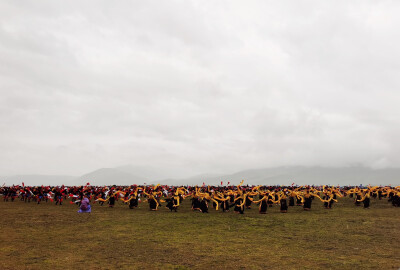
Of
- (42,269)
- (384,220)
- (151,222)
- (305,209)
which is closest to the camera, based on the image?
(42,269)

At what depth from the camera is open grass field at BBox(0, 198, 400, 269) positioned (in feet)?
31.4

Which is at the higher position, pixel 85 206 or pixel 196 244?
pixel 85 206

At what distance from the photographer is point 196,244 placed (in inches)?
485

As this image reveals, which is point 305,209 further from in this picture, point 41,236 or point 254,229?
point 41,236

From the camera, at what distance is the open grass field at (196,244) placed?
31.4ft

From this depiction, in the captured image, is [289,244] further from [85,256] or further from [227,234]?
[85,256]

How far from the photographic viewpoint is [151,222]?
1833cm

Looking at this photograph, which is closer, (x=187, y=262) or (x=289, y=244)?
(x=187, y=262)

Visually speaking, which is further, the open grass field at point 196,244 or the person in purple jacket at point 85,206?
the person in purple jacket at point 85,206

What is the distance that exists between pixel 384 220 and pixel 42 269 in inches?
802

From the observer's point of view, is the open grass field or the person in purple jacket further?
the person in purple jacket

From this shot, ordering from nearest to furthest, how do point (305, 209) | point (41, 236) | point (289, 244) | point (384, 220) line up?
point (289, 244)
point (41, 236)
point (384, 220)
point (305, 209)

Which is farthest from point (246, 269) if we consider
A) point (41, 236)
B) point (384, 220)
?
point (384, 220)

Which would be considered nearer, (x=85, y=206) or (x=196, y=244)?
(x=196, y=244)
